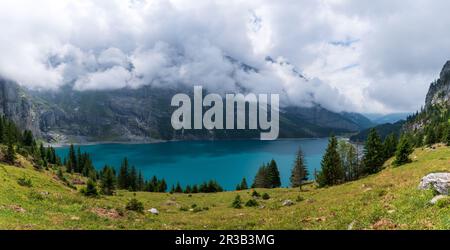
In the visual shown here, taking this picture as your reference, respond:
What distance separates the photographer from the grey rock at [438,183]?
18.3m

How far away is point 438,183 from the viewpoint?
19.0 meters

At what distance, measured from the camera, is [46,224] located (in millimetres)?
20875

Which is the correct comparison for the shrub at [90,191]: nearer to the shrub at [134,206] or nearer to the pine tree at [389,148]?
the shrub at [134,206]

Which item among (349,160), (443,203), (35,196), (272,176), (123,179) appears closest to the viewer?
(443,203)

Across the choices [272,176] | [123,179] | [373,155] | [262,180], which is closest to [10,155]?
[123,179]

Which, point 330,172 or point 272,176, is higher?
point 330,172

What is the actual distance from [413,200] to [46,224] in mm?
23850

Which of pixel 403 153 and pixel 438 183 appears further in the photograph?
pixel 403 153

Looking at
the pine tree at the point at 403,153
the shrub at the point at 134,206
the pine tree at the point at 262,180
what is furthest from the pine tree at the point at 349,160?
the shrub at the point at 134,206

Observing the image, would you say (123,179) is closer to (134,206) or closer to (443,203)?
(134,206)

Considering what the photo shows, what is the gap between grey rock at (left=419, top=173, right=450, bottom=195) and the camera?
18312 millimetres
